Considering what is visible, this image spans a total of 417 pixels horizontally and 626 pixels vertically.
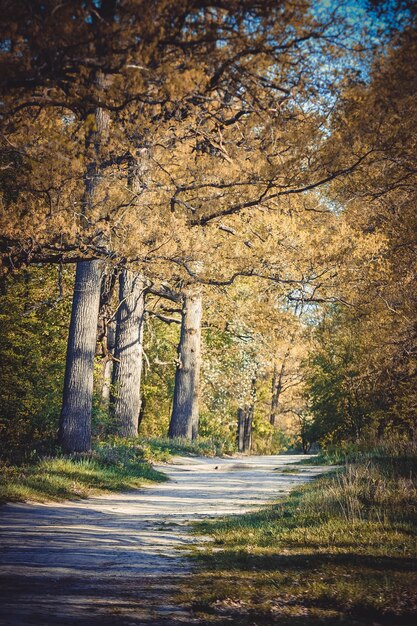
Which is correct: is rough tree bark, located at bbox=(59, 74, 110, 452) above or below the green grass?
above

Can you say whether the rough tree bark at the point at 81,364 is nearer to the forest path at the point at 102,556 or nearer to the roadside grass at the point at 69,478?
the roadside grass at the point at 69,478

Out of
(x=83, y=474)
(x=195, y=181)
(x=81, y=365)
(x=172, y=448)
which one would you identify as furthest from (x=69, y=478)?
(x=172, y=448)

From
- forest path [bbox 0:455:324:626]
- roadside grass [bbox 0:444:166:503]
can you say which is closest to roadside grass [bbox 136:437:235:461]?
roadside grass [bbox 0:444:166:503]

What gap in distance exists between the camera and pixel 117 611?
376 centimetres

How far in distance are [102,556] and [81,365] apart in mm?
6866

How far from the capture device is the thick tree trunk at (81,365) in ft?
38.4

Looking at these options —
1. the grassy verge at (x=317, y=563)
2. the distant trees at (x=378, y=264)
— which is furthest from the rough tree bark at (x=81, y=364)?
the distant trees at (x=378, y=264)

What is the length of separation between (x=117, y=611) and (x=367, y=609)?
1.71m

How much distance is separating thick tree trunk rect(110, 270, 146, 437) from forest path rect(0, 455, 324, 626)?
6.74m

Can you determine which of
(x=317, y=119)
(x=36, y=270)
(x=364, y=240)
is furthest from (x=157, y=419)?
(x=317, y=119)

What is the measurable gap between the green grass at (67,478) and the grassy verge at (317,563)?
275cm

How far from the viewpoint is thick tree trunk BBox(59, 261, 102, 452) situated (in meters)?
11.7

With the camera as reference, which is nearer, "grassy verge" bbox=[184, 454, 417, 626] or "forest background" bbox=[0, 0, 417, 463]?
"grassy verge" bbox=[184, 454, 417, 626]

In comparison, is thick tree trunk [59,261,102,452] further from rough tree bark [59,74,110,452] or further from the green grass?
the green grass
